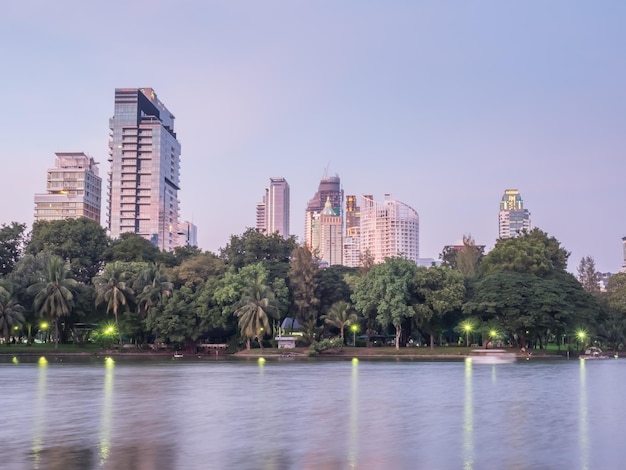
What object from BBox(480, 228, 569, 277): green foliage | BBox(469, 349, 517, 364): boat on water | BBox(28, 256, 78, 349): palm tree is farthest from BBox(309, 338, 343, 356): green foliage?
BBox(28, 256, 78, 349): palm tree

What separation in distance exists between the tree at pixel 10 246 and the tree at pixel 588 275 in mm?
96478

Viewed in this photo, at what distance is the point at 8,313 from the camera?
7956 cm

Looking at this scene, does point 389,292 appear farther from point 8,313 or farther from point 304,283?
point 8,313

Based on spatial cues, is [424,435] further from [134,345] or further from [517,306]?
[134,345]

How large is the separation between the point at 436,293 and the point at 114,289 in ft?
121

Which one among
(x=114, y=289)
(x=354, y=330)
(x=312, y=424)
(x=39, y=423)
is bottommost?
(x=39, y=423)

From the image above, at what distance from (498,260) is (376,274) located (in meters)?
17.6

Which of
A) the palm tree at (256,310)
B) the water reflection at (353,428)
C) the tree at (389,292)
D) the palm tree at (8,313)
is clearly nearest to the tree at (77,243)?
the palm tree at (8,313)

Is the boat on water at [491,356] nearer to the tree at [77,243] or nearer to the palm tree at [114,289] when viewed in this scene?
the palm tree at [114,289]

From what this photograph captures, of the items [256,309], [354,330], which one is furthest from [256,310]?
[354,330]

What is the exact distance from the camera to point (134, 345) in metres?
90.4

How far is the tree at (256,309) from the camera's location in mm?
81125

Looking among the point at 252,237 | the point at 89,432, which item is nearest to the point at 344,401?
the point at 89,432

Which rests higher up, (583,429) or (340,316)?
(340,316)
